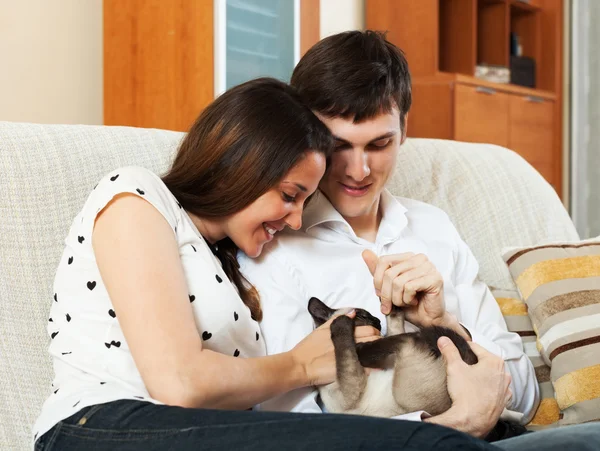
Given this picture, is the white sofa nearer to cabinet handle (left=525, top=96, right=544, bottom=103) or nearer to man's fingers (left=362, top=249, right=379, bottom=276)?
man's fingers (left=362, top=249, right=379, bottom=276)

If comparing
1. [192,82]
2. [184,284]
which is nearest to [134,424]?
[184,284]

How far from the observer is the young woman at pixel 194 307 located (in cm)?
110

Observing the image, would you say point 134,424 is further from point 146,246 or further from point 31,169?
point 31,169

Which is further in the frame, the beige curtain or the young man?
the beige curtain

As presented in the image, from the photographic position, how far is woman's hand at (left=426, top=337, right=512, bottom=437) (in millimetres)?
1453

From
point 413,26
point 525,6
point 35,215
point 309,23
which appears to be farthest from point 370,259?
point 525,6

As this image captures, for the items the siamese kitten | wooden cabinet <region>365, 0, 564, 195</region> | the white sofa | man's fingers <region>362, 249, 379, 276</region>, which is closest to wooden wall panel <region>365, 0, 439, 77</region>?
wooden cabinet <region>365, 0, 564, 195</region>

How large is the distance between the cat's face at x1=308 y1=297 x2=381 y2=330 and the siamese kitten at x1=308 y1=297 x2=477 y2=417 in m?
0.03

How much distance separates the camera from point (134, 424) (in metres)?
1.14

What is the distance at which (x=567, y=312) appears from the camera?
1851 mm

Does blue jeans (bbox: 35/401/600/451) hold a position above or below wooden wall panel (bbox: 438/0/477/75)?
below

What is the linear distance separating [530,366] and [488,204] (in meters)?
0.59

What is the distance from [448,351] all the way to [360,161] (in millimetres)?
446

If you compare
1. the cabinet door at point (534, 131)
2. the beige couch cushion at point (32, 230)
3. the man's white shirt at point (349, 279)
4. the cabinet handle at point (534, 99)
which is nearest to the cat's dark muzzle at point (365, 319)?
the man's white shirt at point (349, 279)
